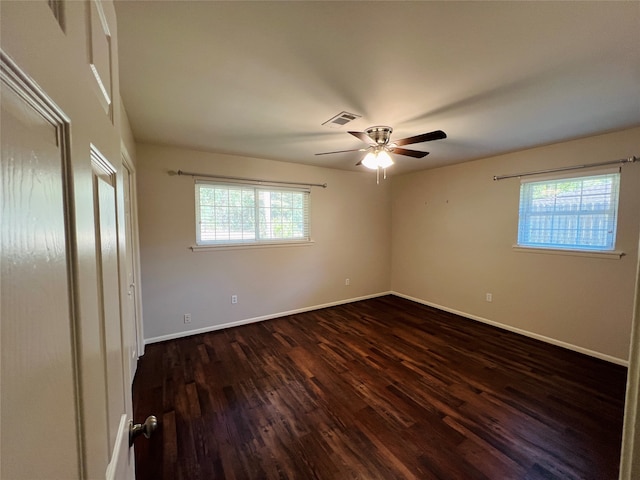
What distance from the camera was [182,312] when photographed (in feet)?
11.2

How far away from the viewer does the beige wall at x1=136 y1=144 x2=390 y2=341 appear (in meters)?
3.21

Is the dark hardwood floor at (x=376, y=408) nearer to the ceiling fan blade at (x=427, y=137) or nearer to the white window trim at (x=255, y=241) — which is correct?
the white window trim at (x=255, y=241)

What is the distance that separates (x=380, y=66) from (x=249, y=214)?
8.85 feet

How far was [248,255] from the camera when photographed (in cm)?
383

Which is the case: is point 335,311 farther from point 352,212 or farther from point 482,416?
point 482,416

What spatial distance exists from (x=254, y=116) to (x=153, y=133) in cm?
122

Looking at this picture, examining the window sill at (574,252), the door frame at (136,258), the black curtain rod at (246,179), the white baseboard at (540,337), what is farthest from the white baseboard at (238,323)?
the window sill at (574,252)

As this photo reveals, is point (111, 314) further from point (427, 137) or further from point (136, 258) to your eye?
point (136, 258)

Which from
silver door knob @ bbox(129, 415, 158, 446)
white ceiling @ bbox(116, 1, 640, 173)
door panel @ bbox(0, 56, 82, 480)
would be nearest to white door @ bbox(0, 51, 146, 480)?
door panel @ bbox(0, 56, 82, 480)

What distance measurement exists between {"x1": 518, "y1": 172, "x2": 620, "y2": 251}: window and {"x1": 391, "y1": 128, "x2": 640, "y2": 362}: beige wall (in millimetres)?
96

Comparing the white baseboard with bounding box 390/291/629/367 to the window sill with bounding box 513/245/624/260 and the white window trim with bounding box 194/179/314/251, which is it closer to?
the window sill with bounding box 513/245/624/260

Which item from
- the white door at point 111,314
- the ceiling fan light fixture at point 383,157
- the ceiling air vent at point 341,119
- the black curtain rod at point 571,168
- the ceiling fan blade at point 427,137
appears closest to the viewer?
the white door at point 111,314

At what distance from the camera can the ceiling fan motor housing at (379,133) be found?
251 centimetres

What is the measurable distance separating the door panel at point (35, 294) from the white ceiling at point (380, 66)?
49.3 inches
